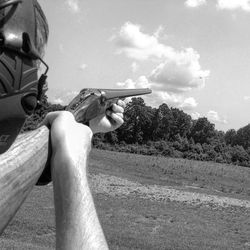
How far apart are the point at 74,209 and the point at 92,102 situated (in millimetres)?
1576

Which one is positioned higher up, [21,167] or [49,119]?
[49,119]

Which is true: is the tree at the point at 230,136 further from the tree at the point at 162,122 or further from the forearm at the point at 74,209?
the forearm at the point at 74,209

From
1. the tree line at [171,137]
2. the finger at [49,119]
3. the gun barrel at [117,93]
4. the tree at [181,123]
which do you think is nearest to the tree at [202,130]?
the tree line at [171,137]

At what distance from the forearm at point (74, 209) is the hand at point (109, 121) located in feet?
4.52

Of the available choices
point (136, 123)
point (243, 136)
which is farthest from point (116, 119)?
point (243, 136)

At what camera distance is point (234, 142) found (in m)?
110

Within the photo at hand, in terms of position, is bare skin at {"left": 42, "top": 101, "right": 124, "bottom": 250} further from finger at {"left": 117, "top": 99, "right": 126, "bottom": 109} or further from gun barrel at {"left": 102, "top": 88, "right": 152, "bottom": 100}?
finger at {"left": 117, "top": 99, "right": 126, "bottom": 109}

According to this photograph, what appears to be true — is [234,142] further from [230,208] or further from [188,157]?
[230,208]

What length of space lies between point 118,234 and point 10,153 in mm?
11396

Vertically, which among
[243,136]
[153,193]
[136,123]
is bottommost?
[153,193]

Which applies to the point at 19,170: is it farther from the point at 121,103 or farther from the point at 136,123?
the point at 136,123

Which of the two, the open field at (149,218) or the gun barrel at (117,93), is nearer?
the gun barrel at (117,93)

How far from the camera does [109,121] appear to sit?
10.6ft

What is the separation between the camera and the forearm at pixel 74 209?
58.1 inches
